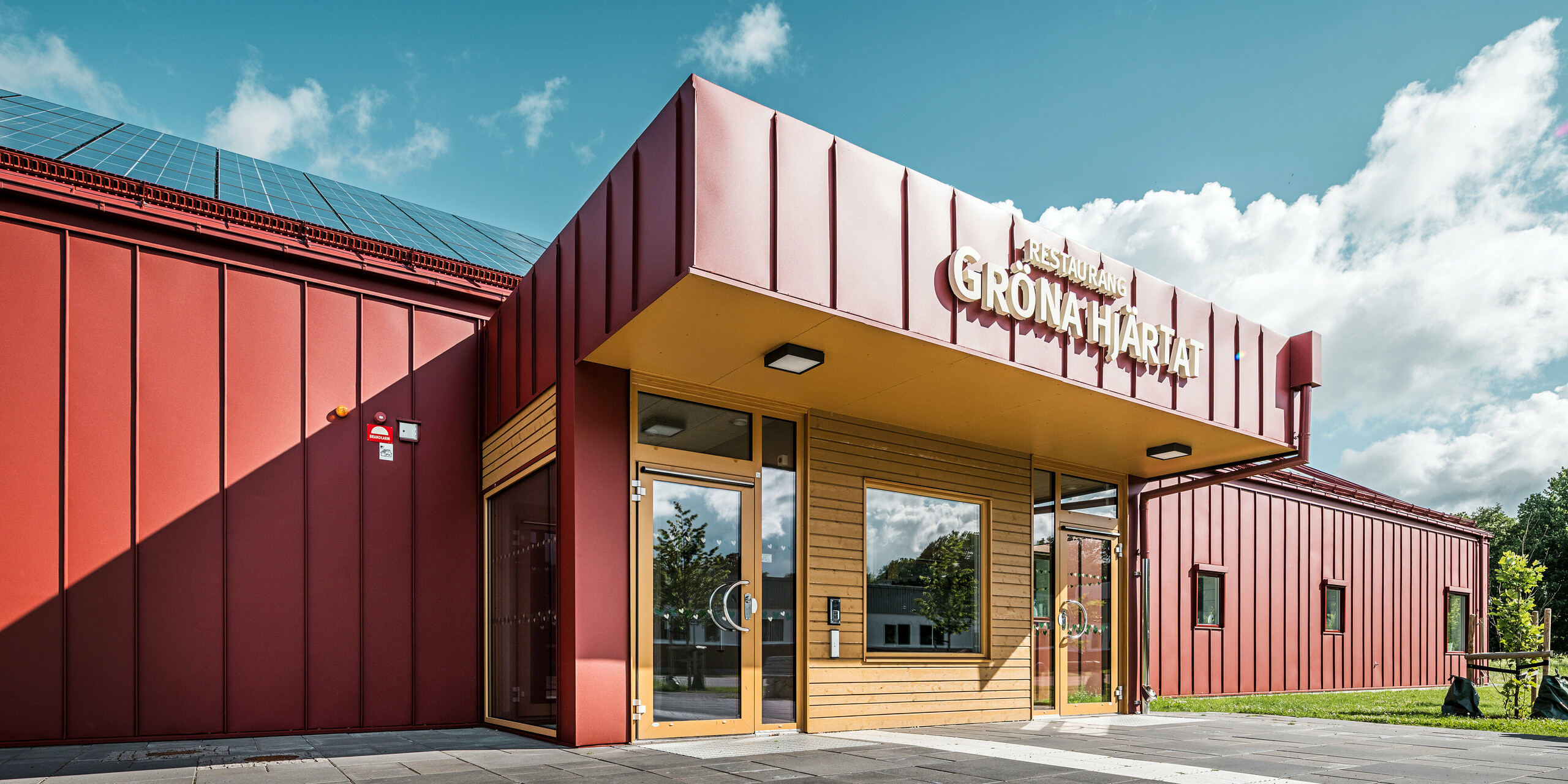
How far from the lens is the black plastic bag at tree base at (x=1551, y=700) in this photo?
9117 mm

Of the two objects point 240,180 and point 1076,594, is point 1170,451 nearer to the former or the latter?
point 1076,594

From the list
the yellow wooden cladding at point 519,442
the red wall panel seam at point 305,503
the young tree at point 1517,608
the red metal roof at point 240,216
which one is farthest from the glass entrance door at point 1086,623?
the young tree at point 1517,608

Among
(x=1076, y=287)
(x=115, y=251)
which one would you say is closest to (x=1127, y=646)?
(x=1076, y=287)

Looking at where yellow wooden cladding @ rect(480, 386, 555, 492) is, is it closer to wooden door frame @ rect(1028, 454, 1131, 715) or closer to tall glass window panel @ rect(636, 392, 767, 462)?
tall glass window panel @ rect(636, 392, 767, 462)

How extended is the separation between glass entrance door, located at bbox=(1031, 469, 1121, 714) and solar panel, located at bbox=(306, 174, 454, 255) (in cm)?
661

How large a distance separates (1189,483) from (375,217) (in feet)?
29.4

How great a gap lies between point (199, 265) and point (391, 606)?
308 centimetres

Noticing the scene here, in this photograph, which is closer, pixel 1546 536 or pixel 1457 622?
pixel 1457 622

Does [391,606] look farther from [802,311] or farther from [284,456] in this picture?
[802,311]

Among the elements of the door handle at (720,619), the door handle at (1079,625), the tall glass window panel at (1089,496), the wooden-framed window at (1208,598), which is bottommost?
the wooden-framed window at (1208,598)

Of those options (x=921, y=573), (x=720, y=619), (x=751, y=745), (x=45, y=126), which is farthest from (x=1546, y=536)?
(x=45, y=126)

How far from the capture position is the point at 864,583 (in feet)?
25.0

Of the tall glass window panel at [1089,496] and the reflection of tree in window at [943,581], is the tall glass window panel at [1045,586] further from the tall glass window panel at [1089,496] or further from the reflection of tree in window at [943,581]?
the reflection of tree in window at [943,581]

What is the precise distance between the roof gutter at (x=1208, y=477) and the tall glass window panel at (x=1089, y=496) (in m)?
0.37
